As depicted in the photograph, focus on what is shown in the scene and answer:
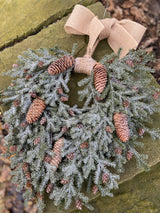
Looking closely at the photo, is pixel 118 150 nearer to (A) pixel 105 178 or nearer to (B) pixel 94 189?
(A) pixel 105 178

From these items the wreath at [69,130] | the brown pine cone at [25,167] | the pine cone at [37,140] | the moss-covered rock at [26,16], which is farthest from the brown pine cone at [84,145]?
the moss-covered rock at [26,16]

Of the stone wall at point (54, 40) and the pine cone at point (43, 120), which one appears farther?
the stone wall at point (54, 40)

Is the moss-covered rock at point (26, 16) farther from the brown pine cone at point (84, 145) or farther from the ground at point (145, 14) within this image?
the brown pine cone at point (84, 145)

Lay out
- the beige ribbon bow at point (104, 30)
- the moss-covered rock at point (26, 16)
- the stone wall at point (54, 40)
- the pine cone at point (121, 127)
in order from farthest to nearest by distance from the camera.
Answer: the moss-covered rock at point (26, 16)
the stone wall at point (54, 40)
the beige ribbon bow at point (104, 30)
the pine cone at point (121, 127)

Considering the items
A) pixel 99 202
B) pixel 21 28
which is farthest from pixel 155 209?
pixel 21 28

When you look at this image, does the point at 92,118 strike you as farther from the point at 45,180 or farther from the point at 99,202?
the point at 99,202

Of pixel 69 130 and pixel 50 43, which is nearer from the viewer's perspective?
pixel 69 130

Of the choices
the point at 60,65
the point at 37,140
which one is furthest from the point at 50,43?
the point at 37,140
